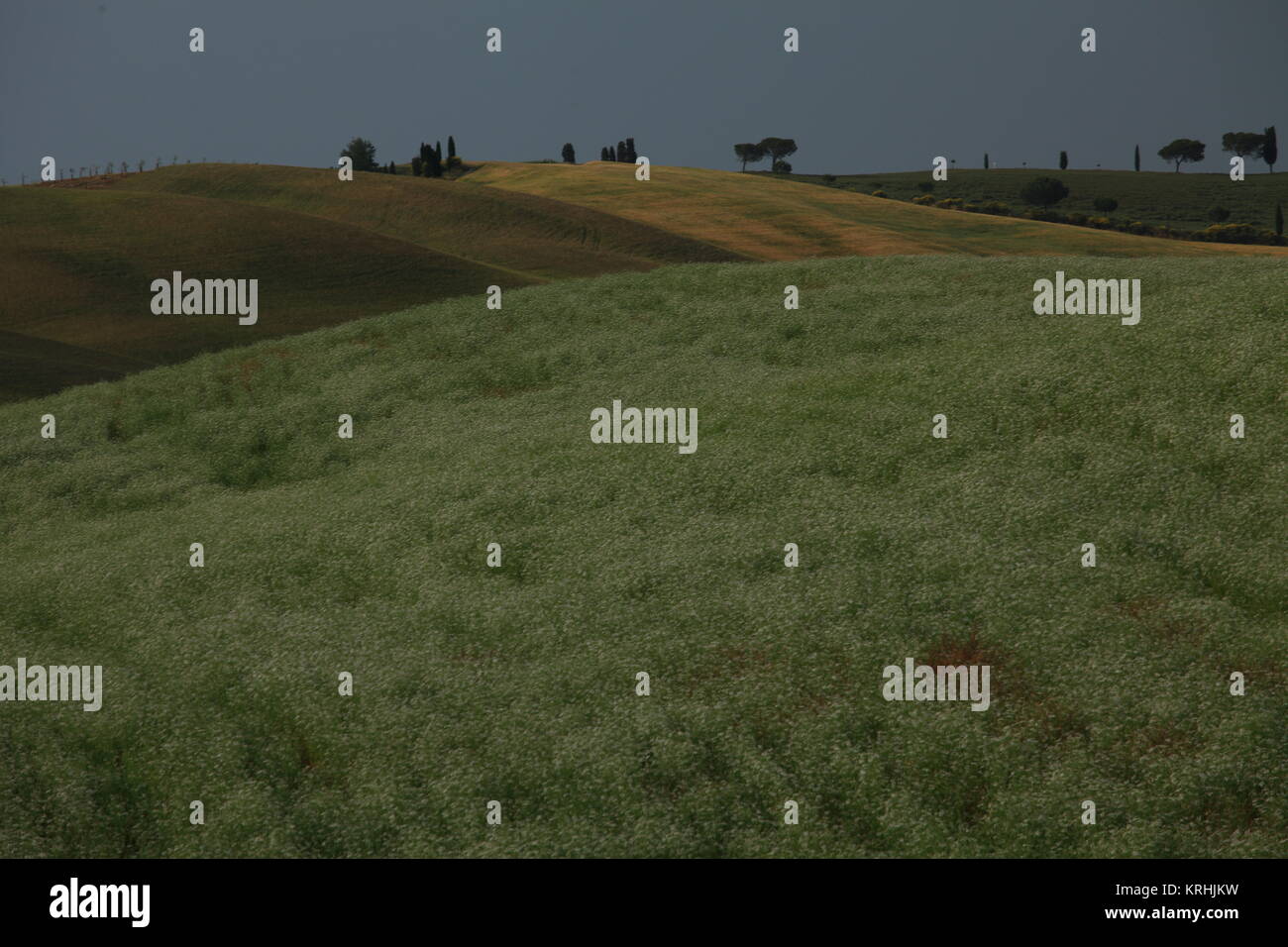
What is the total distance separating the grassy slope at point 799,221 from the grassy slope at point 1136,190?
38147 millimetres

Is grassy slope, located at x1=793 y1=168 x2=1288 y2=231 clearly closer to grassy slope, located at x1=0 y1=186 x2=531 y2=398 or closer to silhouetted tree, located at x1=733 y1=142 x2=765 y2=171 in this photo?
silhouetted tree, located at x1=733 y1=142 x2=765 y2=171

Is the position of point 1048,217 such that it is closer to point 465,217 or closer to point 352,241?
point 465,217

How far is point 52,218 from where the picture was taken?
251ft

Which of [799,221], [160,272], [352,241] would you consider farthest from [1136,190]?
[160,272]

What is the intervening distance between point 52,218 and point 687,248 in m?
45.7

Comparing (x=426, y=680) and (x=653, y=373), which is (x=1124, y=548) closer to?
(x=426, y=680)

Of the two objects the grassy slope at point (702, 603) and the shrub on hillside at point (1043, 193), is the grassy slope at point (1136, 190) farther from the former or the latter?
the grassy slope at point (702, 603)

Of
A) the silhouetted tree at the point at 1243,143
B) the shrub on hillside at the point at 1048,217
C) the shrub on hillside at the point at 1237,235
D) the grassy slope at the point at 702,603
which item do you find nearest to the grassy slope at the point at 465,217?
the grassy slope at the point at 702,603

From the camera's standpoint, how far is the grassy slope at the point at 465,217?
280 feet

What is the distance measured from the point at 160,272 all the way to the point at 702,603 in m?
56.4

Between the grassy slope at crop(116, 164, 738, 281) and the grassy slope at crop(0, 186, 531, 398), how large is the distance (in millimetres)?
9597

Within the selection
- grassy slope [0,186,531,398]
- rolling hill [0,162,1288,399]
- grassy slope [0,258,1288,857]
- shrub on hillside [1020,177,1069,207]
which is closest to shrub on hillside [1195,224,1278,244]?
rolling hill [0,162,1288,399]
